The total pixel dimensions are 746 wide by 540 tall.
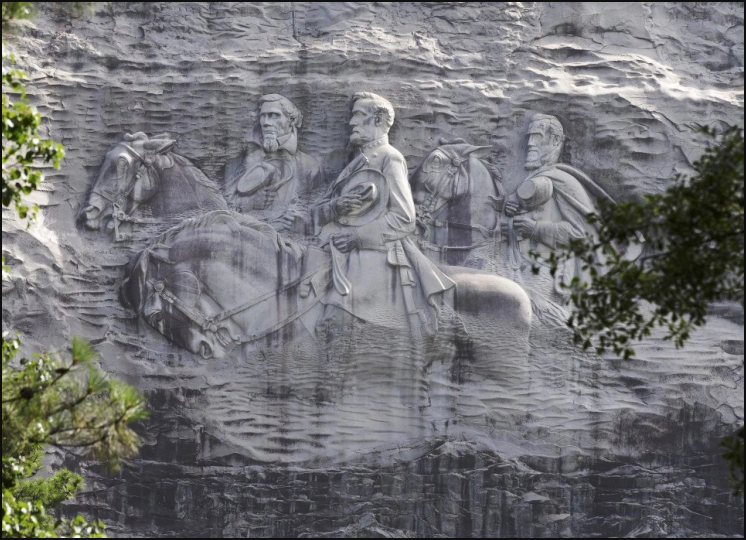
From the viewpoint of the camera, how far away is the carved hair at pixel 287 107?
1518cm

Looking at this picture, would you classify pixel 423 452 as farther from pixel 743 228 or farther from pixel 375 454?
pixel 743 228

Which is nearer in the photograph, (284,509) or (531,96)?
(284,509)

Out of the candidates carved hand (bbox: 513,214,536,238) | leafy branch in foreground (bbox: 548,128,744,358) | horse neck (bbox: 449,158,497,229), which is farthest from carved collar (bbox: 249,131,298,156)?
leafy branch in foreground (bbox: 548,128,744,358)

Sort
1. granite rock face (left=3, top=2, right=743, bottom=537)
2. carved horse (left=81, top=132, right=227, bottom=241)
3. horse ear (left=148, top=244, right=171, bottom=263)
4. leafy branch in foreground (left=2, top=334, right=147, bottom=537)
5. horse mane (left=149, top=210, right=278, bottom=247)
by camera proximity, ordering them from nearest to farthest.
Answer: leafy branch in foreground (left=2, top=334, right=147, bottom=537)
granite rock face (left=3, top=2, right=743, bottom=537)
horse ear (left=148, top=244, right=171, bottom=263)
horse mane (left=149, top=210, right=278, bottom=247)
carved horse (left=81, top=132, right=227, bottom=241)

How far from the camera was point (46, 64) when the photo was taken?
50.3ft

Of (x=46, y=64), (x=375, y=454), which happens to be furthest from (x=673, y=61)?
(x=46, y=64)

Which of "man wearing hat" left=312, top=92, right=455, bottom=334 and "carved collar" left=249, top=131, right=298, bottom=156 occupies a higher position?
"carved collar" left=249, top=131, right=298, bottom=156

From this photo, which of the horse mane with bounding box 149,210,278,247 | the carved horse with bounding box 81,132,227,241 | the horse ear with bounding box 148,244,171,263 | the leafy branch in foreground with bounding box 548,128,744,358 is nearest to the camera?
the leafy branch in foreground with bounding box 548,128,744,358

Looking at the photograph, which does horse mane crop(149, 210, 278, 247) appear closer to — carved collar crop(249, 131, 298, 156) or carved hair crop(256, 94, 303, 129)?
carved collar crop(249, 131, 298, 156)

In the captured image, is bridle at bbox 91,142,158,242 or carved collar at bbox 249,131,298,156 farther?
carved collar at bbox 249,131,298,156

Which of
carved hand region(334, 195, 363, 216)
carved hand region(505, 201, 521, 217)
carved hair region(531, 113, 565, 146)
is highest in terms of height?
carved hair region(531, 113, 565, 146)

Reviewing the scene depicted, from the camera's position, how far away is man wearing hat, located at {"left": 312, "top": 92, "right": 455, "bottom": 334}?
577 inches

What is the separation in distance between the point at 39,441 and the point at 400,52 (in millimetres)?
6555

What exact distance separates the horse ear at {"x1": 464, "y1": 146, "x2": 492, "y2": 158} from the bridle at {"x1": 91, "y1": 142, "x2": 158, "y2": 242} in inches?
116
